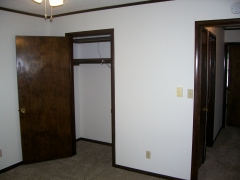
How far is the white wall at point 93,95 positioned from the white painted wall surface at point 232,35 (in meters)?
3.12

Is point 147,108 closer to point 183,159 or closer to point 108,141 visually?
point 183,159

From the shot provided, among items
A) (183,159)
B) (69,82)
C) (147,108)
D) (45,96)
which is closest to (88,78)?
(69,82)

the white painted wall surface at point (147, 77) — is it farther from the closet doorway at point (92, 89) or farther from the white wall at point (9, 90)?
the closet doorway at point (92, 89)

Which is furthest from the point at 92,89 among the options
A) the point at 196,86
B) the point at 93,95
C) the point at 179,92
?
the point at 196,86

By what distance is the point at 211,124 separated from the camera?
4070mm

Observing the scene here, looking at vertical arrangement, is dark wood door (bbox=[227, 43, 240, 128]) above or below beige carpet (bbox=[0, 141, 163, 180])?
above

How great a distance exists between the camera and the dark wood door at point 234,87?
5.34m

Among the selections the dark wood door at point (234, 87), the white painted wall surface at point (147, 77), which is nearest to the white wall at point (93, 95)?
the white painted wall surface at point (147, 77)

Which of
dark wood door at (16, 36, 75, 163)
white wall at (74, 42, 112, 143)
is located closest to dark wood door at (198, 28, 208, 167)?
white wall at (74, 42, 112, 143)

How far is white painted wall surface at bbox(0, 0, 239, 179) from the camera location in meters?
2.62

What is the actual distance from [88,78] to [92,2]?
1750 mm

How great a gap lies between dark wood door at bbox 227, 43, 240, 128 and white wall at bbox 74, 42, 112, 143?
3.39m

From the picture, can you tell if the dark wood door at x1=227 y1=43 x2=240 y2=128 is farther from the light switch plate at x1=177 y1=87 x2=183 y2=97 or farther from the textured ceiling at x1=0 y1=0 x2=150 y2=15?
the textured ceiling at x1=0 y1=0 x2=150 y2=15

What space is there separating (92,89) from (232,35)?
145 inches
